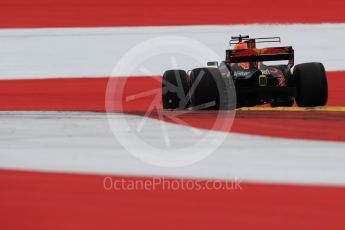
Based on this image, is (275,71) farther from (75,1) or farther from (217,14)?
(75,1)

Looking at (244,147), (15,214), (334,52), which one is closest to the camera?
(15,214)

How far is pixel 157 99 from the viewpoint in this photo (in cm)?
913

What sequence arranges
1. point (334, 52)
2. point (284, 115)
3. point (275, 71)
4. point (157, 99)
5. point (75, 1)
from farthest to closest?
point (75, 1)
point (334, 52)
point (157, 99)
point (275, 71)
point (284, 115)

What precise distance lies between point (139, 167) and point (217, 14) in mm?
5304

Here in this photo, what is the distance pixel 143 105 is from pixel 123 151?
2.83 metres

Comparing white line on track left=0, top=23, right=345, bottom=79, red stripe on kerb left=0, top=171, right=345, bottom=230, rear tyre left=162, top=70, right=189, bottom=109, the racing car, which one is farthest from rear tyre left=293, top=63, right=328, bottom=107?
red stripe on kerb left=0, top=171, right=345, bottom=230

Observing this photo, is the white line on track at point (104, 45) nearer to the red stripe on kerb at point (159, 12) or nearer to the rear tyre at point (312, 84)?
the red stripe on kerb at point (159, 12)

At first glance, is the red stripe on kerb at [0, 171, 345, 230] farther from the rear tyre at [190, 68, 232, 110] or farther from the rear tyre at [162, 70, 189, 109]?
the rear tyre at [162, 70, 189, 109]

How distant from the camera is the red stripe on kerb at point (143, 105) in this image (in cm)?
640

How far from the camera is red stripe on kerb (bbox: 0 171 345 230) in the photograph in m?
4.07

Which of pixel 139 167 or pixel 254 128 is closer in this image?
pixel 139 167

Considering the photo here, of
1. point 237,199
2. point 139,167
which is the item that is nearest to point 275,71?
point 139,167

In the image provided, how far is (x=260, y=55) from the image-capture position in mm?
7492

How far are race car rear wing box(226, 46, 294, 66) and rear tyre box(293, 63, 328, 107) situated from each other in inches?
8.5
